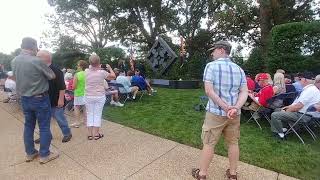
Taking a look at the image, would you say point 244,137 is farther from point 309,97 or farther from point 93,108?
point 93,108

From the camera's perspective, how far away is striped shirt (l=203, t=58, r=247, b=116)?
3.55 metres

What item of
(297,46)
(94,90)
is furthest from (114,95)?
(297,46)

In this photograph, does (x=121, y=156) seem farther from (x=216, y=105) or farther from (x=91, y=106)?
(x=216, y=105)

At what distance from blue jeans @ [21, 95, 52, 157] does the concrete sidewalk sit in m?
0.29

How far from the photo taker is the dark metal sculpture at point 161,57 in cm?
1694

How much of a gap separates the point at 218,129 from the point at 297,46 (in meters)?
12.5

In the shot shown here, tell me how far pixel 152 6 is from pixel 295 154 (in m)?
22.8

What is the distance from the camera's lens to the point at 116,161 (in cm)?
473

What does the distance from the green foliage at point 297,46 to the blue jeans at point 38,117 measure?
12741 mm

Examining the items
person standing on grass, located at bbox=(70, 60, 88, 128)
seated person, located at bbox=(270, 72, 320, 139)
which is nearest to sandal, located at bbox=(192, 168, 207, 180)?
seated person, located at bbox=(270, 72, 320, 139)

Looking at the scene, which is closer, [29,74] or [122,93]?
[29,74]

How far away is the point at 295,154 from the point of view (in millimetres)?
A: 4914

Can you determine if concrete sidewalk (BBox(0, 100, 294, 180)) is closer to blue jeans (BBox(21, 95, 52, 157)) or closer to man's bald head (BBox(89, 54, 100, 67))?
blue jeans (BBox(21, 95, 52, 157))

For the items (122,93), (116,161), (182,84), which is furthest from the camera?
(182,84)
